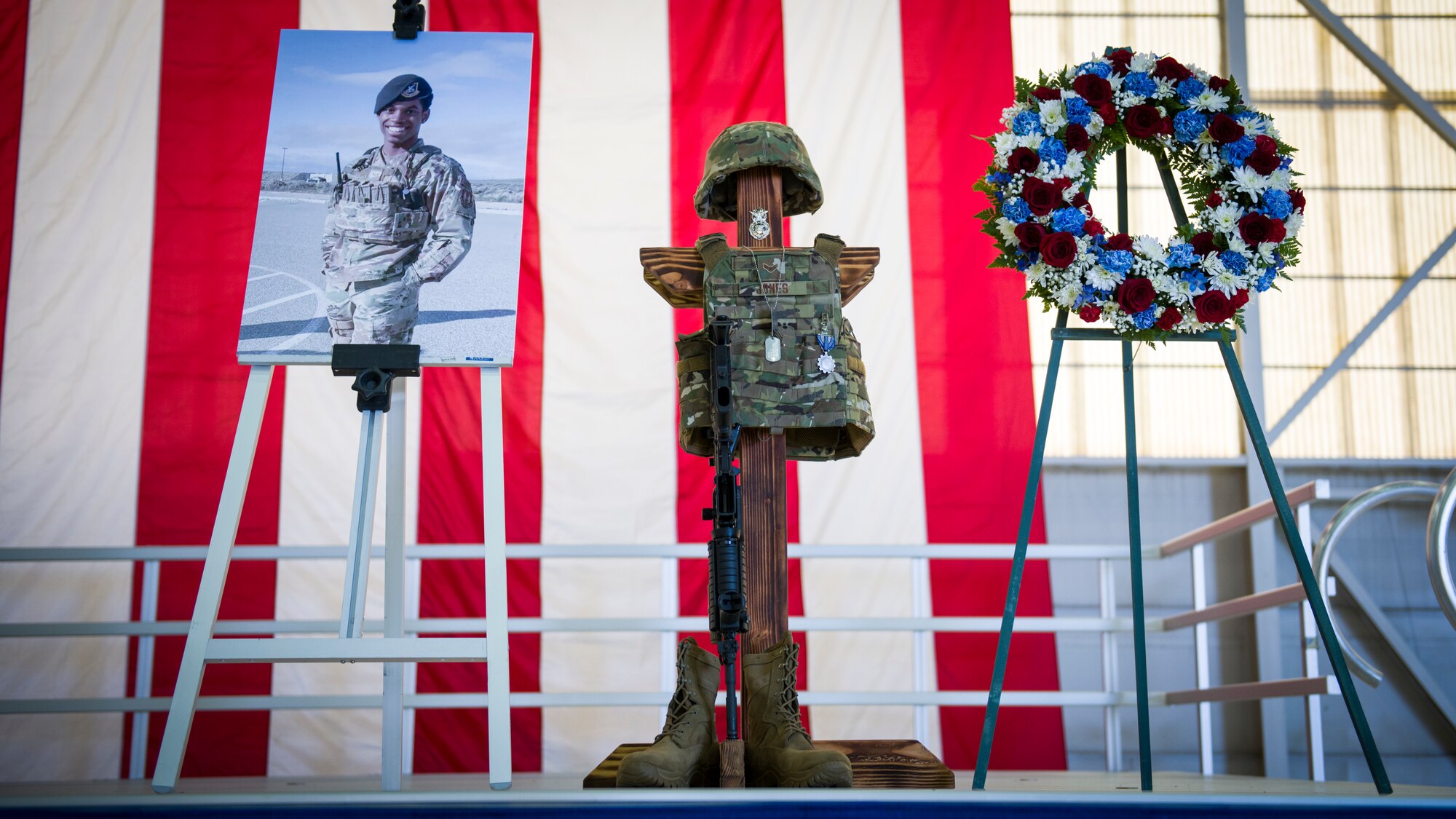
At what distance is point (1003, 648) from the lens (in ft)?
7.48

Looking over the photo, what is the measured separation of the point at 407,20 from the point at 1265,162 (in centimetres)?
196

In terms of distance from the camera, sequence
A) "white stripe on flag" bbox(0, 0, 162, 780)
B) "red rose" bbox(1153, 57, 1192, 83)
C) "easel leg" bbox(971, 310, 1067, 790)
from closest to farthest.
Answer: "easel leg" bbox(971, 310, 1067, 790)
"red rose" bbox(1153, 57, 1192, 83)
"white stripe on flag" bbox(0, 0, 162, 780)

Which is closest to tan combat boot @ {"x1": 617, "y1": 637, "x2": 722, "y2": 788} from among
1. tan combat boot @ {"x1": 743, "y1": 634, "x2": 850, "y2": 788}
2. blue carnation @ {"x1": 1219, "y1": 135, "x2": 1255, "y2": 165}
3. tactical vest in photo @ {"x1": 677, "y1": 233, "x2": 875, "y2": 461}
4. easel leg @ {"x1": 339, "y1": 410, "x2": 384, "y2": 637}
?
tan combat boot @ {"x1": 743, "y1": 634, "x2": 850, "y2": 788}

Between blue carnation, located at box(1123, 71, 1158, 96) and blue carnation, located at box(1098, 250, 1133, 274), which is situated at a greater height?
blue carnation, located at box(1123, 71, 1158, 96)

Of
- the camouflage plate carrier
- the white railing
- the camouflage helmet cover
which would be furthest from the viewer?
the white railing

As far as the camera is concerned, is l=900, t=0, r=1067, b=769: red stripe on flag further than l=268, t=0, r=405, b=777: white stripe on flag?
Yes

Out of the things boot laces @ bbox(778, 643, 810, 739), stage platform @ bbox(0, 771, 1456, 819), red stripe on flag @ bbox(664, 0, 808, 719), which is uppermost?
red stripe on flag @ bbox(664, 0, 808, 719)

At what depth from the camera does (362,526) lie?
7.90 feet

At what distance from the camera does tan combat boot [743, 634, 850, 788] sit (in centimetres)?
215

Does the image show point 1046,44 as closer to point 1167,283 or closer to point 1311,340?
point 1311,340

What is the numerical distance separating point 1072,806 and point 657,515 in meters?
Result: 2.72

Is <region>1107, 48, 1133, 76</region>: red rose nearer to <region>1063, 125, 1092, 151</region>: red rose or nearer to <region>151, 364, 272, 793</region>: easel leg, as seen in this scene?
<region>1063, 125, 1092, 151</region>: red rose

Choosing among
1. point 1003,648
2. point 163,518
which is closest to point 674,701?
point 1003,648

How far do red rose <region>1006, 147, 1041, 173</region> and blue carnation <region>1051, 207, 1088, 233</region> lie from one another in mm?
105
